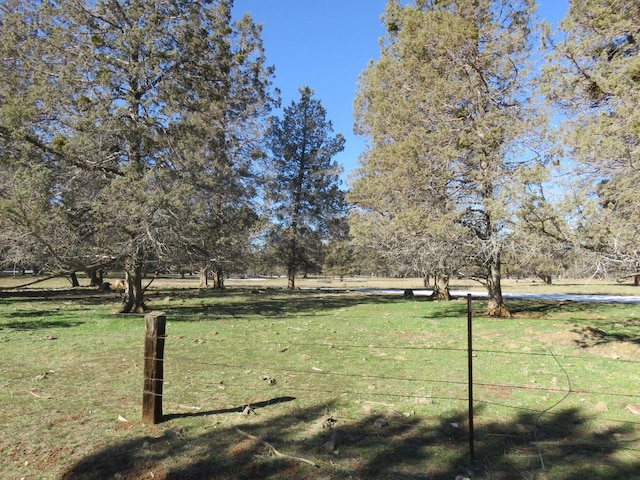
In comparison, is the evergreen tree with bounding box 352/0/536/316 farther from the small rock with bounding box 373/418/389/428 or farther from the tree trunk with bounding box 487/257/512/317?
the small rock with bounding box 373/418/389/428

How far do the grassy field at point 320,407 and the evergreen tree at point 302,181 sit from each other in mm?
21466

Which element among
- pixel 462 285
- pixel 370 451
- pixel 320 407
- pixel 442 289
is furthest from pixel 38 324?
pixel 462 285

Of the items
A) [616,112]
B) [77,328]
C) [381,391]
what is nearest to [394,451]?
[381,391]

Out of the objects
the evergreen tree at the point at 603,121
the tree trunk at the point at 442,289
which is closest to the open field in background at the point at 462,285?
the tree trunk at the point at 442,289

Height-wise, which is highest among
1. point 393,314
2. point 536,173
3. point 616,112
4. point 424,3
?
point 424,3

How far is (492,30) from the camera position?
12.0 meters

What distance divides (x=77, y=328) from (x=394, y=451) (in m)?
9.76

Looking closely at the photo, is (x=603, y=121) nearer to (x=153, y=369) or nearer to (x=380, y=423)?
(x=380, y=423)

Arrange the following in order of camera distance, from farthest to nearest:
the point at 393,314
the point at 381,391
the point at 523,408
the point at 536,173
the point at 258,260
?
the point at 258,260 → the point at 393,314 → the point at 536,173 → the point at 381,391 → the point at 523,408

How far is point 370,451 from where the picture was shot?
3.84m

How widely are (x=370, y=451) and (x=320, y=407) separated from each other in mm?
1260

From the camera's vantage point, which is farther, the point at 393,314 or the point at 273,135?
the point at 273,135

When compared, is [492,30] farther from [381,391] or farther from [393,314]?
[381,391]

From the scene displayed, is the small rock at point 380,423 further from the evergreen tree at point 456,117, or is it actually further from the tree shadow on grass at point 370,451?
the evergreen tree at point 456,117
